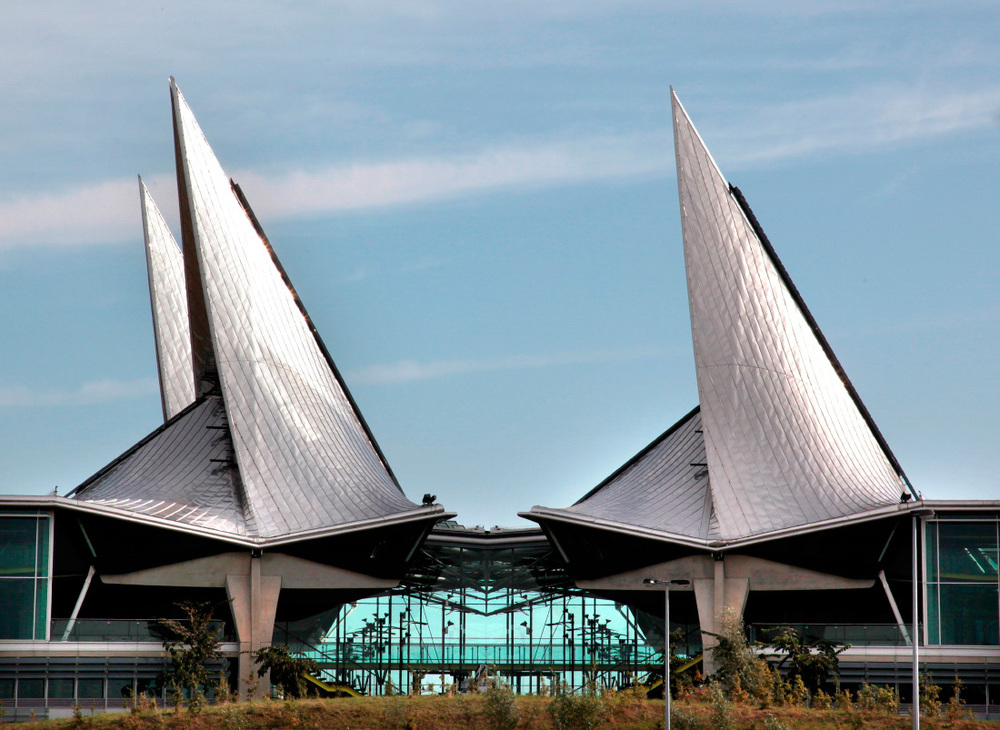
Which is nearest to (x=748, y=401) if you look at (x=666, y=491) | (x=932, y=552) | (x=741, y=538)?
(x=666, y=491)

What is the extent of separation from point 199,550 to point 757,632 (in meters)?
19.1

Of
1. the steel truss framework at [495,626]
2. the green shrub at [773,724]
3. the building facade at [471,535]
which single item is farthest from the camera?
the steel truss framework at [495,626]

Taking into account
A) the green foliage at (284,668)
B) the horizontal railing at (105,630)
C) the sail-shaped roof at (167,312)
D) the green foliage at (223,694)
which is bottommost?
the green foliage at (223,694)

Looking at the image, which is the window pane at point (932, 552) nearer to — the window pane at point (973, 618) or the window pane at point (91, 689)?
the window pane at point (973, 618)

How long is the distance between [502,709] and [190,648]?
1418 cm

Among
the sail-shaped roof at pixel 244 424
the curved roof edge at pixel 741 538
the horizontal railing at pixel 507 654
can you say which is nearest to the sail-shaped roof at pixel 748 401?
the curved roof edge at pixel 741 538

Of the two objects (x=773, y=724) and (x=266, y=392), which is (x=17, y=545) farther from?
(x=773, y=724)

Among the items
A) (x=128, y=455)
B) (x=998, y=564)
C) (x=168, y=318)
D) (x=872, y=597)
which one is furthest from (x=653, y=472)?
(x=168, y=318)

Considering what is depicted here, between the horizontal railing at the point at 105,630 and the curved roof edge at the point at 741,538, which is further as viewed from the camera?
the horizontal railing at the point at 105,630

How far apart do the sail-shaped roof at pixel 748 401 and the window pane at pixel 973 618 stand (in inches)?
193

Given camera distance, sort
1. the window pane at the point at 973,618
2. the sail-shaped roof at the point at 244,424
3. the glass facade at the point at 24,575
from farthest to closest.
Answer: the sail-shaped roof at the point at 244,424
the window pane at the point at 973,618
the glass facade at the point at 24,575

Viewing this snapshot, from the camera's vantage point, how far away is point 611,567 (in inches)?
2373

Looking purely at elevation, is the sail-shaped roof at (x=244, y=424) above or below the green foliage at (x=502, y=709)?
above

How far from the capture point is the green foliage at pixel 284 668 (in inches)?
2142
